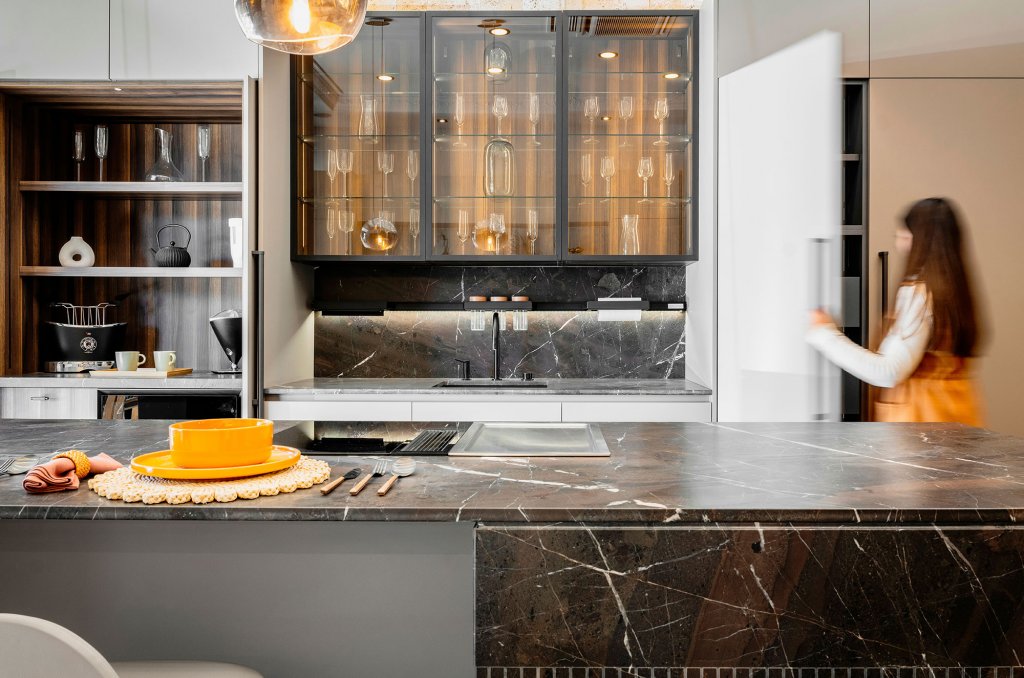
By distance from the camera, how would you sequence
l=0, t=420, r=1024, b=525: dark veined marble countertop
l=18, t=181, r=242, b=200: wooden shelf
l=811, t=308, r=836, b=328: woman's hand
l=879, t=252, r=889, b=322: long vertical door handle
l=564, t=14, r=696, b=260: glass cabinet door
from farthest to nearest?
l=564, t=14, r=696, b=260: glass cabinet door → l=18, t=181, r=242, b=200: wooden shelf → l=879, t=252, r=889, b=322: long vertical door handle → l=811, t=308, r=836, b=328: woman's hand → l=0, t=420, r=1024, b=525: dark veined marble countertop

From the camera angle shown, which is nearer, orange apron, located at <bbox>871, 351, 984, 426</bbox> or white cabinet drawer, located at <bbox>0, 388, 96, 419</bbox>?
orange apron, located at <bbox>871, 351, 984, 426</bbox>

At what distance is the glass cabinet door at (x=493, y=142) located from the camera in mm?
3266

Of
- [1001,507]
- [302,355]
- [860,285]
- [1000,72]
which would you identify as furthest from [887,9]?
[302,355]

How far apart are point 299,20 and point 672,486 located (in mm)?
1203

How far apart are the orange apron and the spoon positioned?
69.9 inches

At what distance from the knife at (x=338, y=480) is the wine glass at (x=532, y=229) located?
2253mm

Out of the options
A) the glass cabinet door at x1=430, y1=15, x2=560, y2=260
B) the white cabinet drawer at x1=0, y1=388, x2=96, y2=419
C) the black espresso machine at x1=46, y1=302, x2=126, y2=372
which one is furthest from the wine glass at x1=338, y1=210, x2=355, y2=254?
the white cabinet drawer at x1=0, y1=388, x2=96, y2=419

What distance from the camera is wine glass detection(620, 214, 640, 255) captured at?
10.7ft

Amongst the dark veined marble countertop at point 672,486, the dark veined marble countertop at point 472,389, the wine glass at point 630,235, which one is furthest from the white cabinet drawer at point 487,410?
the dark veined marble countertop at point 672,486

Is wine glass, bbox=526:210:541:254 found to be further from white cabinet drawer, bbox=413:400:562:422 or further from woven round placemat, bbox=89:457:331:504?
woven round placemat, bbox=89:457:331:504

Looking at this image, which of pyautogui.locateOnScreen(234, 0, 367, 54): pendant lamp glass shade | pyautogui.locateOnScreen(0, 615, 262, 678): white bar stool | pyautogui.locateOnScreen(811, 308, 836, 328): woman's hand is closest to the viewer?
pyautogui.locateOnScreen(0, 615, 262, 678): white bar stool

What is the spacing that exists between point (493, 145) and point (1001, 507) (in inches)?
109

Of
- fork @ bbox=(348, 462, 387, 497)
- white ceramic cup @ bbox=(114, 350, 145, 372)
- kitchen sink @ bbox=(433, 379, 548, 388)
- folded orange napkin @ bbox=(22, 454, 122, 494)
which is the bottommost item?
kitchen sink @ bbox=(433, 379, 548, 388)

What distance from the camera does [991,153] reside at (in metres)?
2.75
